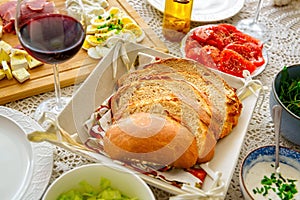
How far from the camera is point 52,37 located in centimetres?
109

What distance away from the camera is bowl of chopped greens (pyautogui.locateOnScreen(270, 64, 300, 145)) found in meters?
1.15

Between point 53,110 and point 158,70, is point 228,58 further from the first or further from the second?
point 53,110

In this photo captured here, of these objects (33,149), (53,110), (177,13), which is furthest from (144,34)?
(33,149)

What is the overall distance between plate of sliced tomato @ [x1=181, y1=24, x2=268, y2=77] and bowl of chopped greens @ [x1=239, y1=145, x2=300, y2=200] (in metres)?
0.36

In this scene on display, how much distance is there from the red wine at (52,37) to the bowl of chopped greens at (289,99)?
1.70 ft

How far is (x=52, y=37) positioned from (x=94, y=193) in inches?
14.9

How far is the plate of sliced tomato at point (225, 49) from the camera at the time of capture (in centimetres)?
143

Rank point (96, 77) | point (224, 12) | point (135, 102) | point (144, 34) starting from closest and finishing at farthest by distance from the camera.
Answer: point (135, 102) < point (96, 77) < point (144, 34) < point (224, 12)

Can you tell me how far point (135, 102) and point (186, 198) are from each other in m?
0.27

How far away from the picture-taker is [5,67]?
4.36 ft

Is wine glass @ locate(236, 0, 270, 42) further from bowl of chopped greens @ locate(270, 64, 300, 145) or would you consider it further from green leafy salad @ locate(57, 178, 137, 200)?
green leafy salad @ locate(57, 178, 137, 200)

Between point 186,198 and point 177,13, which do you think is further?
point 177,13

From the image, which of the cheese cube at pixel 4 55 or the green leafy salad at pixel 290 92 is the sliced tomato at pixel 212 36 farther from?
the cheese cube at pixel 4 55

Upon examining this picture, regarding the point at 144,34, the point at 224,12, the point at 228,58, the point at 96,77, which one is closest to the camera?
the point at 96,77
